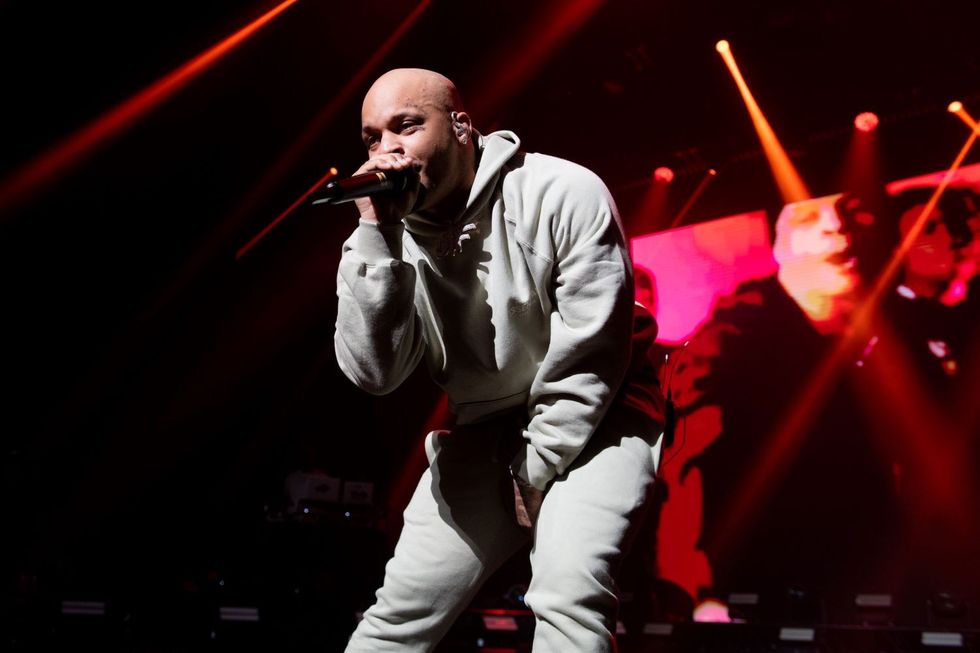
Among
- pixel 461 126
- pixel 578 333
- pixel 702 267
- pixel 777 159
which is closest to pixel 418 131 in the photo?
pixel 461 126

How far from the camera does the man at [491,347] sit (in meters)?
1.43

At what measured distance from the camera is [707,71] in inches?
219

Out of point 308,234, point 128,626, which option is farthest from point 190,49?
point 128,626

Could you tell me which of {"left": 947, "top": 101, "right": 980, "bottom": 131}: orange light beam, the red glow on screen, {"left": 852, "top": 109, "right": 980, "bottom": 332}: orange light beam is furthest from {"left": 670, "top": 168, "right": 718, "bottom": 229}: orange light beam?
{"left": 947, "top": 101, "right": 980, "bottom": 131}: orange light beam

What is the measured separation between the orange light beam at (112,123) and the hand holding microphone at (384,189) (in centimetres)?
339

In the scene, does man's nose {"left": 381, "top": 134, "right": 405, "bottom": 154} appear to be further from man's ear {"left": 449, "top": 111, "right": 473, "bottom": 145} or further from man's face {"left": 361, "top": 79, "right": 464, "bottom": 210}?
man's ear {"left": 449, "top": 111, "right": 473, "bottom": 145}

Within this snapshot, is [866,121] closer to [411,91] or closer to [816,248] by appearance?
[816,248]

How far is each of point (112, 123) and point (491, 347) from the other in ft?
12.2

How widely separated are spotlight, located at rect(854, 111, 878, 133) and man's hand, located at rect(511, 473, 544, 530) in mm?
5171

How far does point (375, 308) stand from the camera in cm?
149

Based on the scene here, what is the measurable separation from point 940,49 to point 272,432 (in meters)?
5.69

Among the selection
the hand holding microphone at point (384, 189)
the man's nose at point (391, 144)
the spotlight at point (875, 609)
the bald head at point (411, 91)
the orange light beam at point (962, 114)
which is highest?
the orange light beam at point (962, 114)

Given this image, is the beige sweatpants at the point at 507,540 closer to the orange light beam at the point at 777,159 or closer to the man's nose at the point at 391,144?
the man's nose at the point at 391,144

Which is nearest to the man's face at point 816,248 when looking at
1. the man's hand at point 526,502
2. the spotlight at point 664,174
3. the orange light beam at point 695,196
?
the orange light beam at point 695,196
